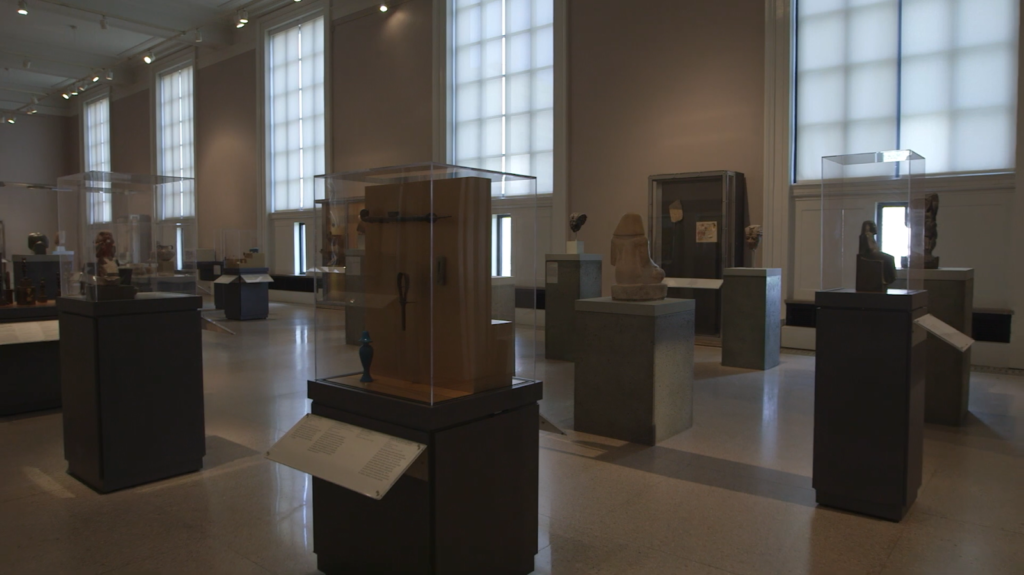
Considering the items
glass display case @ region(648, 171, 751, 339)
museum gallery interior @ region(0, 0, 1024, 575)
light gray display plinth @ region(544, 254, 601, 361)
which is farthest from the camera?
glass display case @ region(648, 171, 751, 339)

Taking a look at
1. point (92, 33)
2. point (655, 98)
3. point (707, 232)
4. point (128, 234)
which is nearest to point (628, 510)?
point (128, 234)

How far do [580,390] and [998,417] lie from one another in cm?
393

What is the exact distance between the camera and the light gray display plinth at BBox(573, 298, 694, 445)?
18.4 feet

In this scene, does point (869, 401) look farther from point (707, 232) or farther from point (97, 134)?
point (97, 134)

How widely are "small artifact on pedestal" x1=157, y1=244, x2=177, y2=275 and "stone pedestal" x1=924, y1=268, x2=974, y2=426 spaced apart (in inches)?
243

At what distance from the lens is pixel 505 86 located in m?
14.8

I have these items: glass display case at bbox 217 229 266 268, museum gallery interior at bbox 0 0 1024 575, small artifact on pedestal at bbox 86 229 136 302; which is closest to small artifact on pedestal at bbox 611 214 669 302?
museum gallery interior at bbox 0 0 1024 575

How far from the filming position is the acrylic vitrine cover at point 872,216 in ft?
14.3

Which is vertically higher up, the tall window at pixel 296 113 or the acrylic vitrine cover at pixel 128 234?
the tall window at pixel 296 113

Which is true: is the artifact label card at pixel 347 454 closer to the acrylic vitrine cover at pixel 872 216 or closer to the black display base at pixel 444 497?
the black display base at pixel 444 497

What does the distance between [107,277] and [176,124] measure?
22.6 m

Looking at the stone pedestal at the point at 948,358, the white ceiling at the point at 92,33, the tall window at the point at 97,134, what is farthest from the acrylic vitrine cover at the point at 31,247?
the tall window at the point at 97,134

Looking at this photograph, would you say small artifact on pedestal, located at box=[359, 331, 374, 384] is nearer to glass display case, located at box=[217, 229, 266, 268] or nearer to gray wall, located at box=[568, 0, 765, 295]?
gray wall, located at box=[568, 0, 765, 295]

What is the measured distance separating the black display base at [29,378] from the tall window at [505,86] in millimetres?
9301
